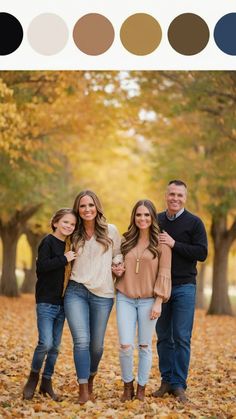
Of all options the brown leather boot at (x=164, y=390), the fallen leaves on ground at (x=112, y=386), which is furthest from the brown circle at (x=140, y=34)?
the fallen leaves on ground at (x=112, y=386)

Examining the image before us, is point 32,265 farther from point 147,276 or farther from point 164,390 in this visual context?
point 147,276

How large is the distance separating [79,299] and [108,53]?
116 inches

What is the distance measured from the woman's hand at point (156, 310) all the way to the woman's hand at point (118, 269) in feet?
1.65

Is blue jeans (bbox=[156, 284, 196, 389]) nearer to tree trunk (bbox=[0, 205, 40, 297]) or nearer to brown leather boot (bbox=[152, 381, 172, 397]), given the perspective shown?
brown leather boot (bbox=[152, 381, 172, 397])

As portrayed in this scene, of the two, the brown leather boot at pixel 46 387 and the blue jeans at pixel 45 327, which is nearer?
the blue jeans at pixel 45 327

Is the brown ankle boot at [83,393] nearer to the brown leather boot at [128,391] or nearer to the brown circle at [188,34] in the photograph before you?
the brown leather boot at [128,391]

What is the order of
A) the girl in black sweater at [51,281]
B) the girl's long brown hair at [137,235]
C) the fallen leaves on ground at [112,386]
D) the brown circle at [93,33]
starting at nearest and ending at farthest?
the fallen leaves on ground at [112,386]
the girl in black sweater at [51,281]
the girl's long brown hair at [137,235]
the brown circle at [93,33]

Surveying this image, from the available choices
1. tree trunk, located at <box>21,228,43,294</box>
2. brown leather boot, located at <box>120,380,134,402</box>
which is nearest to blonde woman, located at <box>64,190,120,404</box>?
brown leather boot, located at <box>120,380,134,402</box>

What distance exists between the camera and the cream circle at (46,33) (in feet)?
26.9

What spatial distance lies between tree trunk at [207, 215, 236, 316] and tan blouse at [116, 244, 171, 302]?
16284 millimetres

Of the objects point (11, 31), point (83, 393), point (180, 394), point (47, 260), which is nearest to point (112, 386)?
point (180, 394)

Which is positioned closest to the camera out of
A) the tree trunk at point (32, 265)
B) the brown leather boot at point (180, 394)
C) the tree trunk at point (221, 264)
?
the brown leather boot at point (180, 394)

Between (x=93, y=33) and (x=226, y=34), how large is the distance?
5.22 feet

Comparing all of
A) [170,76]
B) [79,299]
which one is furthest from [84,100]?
[79,299]
